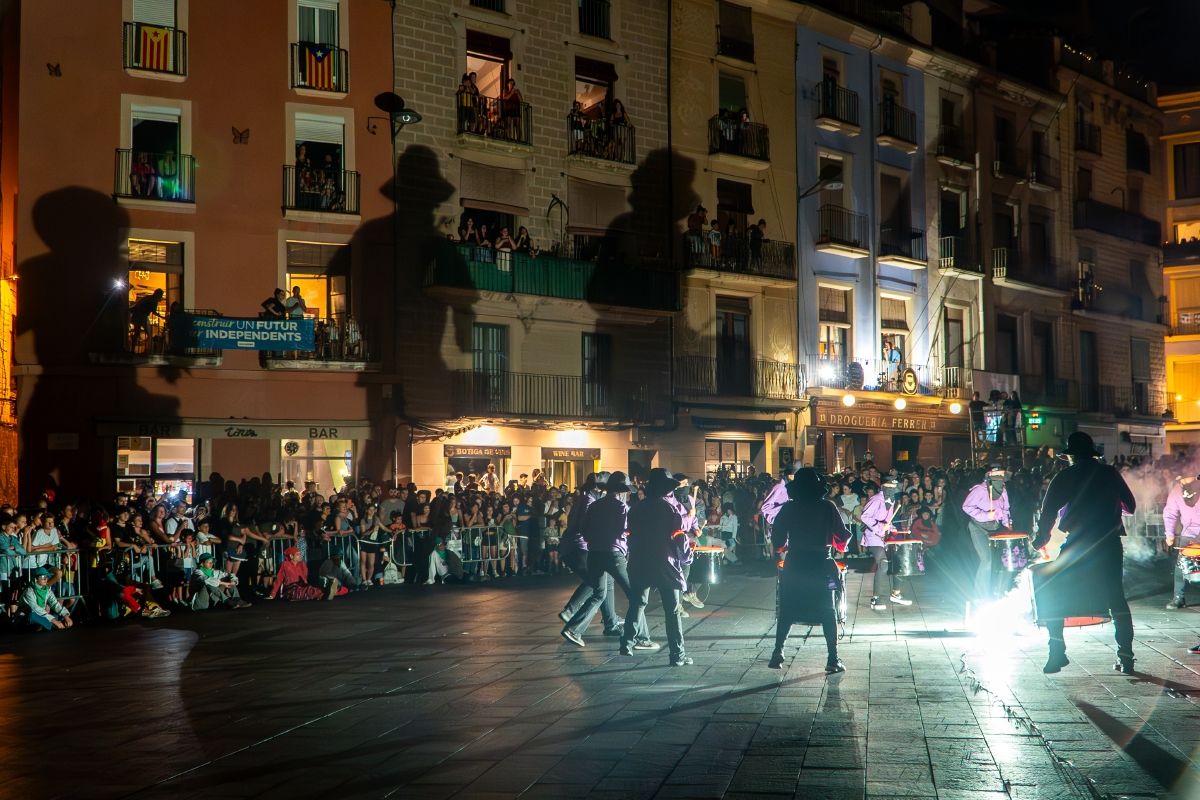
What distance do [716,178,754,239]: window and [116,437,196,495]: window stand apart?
16.4 m

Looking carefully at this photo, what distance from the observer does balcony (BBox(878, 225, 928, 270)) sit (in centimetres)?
3819

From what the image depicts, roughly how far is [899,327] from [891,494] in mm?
21191

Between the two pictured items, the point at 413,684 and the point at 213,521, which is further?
the point at 213,521

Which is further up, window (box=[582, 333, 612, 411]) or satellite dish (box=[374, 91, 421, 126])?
satellite dish (box=[374, 91, 421, 126])

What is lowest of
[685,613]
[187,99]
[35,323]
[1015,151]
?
[685,613]

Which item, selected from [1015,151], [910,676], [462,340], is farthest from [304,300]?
[1015,151]

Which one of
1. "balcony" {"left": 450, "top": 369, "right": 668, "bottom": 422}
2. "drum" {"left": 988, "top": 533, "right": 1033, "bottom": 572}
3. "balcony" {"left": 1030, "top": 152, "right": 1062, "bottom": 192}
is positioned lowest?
"drum" {"left": 988, "top": 533, "right": 1033, "bottom": 572}

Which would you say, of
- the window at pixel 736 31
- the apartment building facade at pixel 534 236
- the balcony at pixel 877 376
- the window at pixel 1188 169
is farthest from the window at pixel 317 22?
the window at pixel 1188 169

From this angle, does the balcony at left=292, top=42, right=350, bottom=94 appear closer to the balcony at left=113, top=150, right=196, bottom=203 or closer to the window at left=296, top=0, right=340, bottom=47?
the window at left=296, top=0, right=340, bottom=47

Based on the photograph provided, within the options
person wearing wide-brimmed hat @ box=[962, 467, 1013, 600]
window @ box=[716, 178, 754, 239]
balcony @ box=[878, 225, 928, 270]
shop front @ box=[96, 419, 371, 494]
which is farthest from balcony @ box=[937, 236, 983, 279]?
person wearing wide-brimmed hat @ box=[962, 467, 1013, 600]

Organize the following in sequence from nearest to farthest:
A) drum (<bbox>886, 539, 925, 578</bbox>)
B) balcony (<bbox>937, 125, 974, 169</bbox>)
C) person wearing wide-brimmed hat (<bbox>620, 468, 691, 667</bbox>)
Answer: person wearing wide-brimmed hat (<bbox>620, 468, 691, 667</bbox>)
drum (<bbox>886, 539, 925, 578</bbox>)
balcony (<bbox>937, 125, 974, 169</bbox>)

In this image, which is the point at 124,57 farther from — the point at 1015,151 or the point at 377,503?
the point at 1015,151

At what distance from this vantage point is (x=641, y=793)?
683 cm

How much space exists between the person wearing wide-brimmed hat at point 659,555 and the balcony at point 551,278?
657 inches
